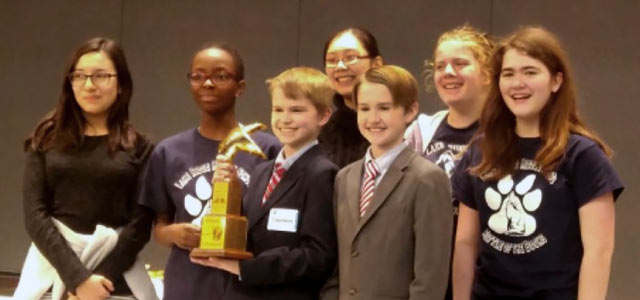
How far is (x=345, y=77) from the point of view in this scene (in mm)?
3426

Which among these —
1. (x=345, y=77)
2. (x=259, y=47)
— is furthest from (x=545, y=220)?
(x=259, y=47)

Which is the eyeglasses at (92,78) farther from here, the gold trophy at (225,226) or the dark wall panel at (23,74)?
the dark wall panel at (23,74)

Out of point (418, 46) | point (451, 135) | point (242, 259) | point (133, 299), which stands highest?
point (418, 46)

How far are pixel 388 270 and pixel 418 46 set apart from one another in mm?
3521

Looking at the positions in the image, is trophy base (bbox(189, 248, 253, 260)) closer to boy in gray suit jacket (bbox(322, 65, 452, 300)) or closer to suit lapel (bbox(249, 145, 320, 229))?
suit lapel (bbox(249, 145, 320, 229))

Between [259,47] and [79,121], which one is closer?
[79,121]

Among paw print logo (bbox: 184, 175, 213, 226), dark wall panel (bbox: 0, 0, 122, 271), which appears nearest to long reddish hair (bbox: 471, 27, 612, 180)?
paw print logo (bbox: 184, 175, 213, 226)

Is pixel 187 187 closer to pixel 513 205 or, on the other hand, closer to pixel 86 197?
pixel 86 197

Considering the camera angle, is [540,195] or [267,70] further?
[267,70]

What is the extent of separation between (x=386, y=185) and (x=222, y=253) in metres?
0.54

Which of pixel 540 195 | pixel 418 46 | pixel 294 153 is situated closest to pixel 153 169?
pixel 294 153

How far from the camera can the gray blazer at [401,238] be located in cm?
251

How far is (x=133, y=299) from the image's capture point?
3.18 metres

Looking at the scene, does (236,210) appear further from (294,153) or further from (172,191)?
(172,191)
